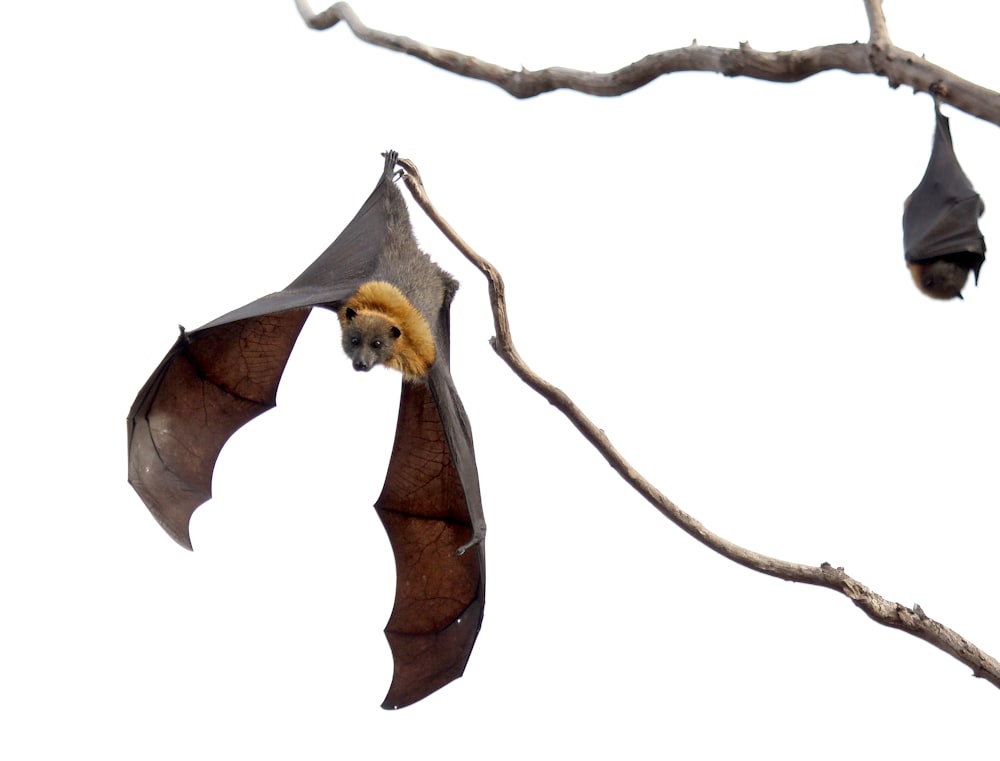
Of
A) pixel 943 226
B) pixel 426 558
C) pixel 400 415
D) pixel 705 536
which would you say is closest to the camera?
pixel 943 226

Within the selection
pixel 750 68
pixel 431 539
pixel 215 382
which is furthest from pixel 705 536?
pixel 215 382

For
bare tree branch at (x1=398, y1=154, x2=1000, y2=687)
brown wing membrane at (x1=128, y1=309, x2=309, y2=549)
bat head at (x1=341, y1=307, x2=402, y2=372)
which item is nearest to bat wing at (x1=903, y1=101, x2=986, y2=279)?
bare tree branch at (x1=398, y1=154, x2=1000, y2=687)

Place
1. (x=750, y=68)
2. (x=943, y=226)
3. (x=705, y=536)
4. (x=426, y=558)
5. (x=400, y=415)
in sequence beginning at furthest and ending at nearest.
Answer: (x=400, y=415), (x=426, y=558), (x=705, y=536), (x=750, y=68), (x=943, y=226)

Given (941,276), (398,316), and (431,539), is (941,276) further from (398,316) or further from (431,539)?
(431,539)

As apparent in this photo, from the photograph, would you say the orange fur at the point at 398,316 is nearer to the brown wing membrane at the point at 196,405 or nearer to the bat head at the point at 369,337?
the bat head at the point at 369,337

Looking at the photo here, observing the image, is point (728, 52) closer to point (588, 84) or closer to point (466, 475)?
Result: point (588, 84)

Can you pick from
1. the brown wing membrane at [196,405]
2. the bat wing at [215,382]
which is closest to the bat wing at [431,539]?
the bat wing at [215,382]

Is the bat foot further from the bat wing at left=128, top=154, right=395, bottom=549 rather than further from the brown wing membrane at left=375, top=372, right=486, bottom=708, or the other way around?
the bat wing at left=128, top=154, right=395, bottom=549
